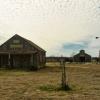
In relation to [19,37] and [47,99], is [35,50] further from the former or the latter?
[47,99]

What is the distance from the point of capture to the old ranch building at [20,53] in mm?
52219

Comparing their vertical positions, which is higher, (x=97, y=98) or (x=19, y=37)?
(x=19, y=37)

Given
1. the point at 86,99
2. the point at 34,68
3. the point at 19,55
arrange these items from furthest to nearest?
1. the point at 19,55
2. the point at 34,68
3. the point at 86,99

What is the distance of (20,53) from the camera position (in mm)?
52062

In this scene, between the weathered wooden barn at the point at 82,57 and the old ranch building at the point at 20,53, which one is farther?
the weathered wooden barn at the point at 82,57

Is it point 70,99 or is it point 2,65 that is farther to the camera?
point 2,65

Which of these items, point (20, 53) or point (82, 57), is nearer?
point (20, 53)

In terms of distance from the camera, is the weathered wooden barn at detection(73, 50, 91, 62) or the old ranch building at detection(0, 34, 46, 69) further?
the weathered wooden barn at detection(73, 50, 91, 62)

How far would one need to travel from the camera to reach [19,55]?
54.1 m

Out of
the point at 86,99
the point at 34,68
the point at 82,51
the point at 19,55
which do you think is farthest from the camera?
→ the point at 82,51

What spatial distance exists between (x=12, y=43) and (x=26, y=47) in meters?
2.60

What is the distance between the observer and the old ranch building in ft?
171

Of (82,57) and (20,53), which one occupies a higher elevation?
(82,57)

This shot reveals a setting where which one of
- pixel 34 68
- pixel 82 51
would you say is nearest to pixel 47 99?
pixel 34 68
